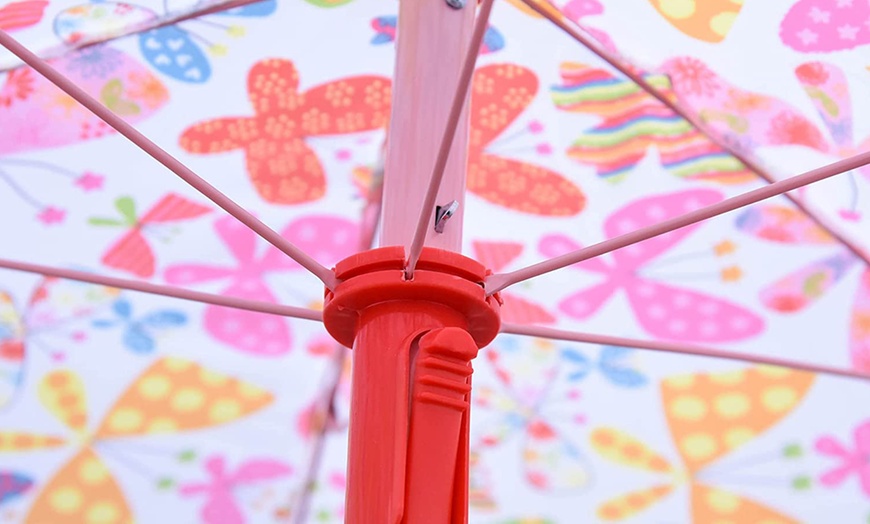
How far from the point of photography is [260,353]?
3.51 m

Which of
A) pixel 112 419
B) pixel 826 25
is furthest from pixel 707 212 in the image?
pixel 112 419

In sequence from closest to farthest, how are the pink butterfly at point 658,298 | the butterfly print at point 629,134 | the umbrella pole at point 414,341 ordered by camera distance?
the umbrella pole at point 414,341, the butterfly print at point 629,134, the pink butterfly at point 658,298

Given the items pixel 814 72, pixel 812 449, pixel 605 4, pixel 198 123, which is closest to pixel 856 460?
pixel 812 449

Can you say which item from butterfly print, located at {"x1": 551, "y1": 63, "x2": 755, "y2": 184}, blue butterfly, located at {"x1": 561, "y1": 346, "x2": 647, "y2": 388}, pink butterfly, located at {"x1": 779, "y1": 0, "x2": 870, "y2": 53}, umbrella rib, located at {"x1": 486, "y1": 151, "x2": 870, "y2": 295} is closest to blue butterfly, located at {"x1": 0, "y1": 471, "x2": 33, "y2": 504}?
blue butterfly, located at {"x1": 561, "y1": 346, "x2": 647, "y2": 388}

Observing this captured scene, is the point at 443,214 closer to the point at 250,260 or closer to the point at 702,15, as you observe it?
the point at 702,15

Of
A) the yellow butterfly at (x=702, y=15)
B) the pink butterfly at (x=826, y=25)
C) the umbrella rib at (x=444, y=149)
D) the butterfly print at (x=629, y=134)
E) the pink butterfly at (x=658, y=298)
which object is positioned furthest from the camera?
the pink butterfly at (x=658, y=298)

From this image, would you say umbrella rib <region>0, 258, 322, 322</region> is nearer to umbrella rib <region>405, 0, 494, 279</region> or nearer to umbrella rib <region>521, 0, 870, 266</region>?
umbrella rib <region>405, 0, 494, 279</region>

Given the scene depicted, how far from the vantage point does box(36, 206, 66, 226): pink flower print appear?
3.18 meters

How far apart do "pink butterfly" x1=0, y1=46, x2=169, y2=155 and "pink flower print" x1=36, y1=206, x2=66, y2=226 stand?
0.18 meters

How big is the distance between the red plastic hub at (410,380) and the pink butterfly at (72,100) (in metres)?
1.16

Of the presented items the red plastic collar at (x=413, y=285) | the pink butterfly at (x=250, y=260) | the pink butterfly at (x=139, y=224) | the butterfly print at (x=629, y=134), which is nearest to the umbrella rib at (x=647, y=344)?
the red plastic collar at (x=413, y=285)

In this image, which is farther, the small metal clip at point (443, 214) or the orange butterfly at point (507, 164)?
the orange butterfly at point (507, 164)

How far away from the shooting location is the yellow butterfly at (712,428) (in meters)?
3.46

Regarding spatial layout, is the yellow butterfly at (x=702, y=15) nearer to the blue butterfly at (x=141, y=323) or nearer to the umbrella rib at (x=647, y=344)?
the umbrella rib at (x=647, y=344)
